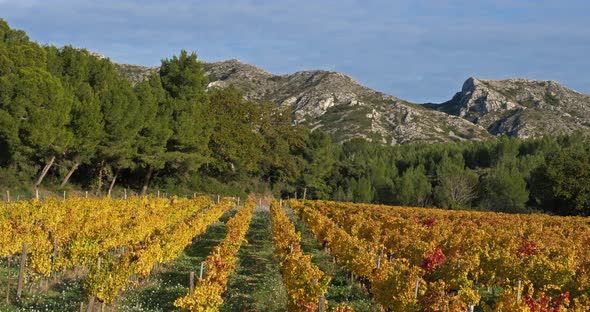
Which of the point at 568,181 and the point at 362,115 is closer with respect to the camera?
the point at 568,181

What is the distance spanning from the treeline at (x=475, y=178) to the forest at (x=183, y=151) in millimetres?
203

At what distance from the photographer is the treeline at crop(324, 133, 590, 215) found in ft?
200

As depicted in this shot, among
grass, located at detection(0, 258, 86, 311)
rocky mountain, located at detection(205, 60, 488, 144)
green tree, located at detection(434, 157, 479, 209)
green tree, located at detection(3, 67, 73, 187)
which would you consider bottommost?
grass, located at detection(0, 258, 86, 311)

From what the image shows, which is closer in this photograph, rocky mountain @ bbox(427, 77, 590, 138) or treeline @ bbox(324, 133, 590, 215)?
treeline @ bbox(324, 133, 590, 215)

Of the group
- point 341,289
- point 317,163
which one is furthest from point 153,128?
point 341,289

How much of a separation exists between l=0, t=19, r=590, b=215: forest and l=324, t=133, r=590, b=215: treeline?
20cm

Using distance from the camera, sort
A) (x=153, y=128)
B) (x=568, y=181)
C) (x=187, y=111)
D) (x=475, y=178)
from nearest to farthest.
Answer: (x=153, y=128) < (x=187, y=111) < (x=568, y=181) < (x=475, y=178)

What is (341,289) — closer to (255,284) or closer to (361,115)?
(255,284)

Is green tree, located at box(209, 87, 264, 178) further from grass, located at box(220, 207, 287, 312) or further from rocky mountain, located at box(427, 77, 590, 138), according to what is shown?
rocky mountain, located at box(427, 77, 590, 138)

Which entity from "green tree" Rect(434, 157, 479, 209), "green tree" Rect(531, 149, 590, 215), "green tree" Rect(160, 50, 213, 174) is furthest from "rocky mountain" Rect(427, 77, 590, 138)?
"green tree" Rect(160, 50, 213, 174)

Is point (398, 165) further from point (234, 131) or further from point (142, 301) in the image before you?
point (142, 301)

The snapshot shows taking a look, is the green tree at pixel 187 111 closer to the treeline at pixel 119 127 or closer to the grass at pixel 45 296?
the treeline at pixel 119 127

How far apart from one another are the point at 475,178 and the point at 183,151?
45062 millimetres

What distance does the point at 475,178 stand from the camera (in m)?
81.2
